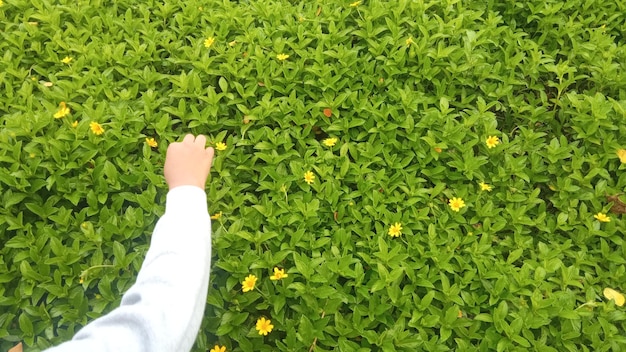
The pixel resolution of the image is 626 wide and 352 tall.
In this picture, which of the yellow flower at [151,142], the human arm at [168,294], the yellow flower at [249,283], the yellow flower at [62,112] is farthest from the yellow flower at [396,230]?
the yellow flower at [62,112]

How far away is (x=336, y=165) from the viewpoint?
2266 millimetres

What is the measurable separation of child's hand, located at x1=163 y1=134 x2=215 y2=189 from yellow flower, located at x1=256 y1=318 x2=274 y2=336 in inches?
22.5

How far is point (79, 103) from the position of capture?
245cm

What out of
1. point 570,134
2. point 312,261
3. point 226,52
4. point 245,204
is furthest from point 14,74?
point 570,134

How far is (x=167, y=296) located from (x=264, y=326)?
2.58ft

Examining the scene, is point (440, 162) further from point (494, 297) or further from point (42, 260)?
→ point (42, 260)

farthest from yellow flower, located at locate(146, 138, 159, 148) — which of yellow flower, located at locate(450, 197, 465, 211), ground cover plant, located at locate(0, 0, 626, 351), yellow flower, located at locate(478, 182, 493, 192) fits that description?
yellow flower, located at locate(478, 182, 493, 192)

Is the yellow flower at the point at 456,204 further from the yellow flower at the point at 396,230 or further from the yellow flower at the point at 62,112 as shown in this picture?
the yellow flower at the point at 62,112

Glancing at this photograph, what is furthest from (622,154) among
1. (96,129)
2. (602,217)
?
(96,129)

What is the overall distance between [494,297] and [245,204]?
1.05 m

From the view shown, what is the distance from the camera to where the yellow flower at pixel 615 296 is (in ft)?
6.34

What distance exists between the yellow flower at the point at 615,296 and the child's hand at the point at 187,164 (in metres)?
1.55

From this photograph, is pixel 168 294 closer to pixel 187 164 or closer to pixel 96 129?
pixel 187 164

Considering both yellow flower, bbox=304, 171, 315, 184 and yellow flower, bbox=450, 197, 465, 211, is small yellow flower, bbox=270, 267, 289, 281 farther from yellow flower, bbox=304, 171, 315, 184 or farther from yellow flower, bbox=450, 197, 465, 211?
yellow flower, bbox=450, 197, 465, 211
